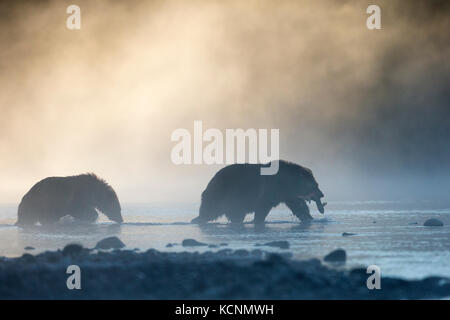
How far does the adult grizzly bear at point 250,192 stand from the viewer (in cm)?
3334

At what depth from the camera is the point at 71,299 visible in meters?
15.4

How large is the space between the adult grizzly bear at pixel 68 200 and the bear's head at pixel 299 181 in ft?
28.4

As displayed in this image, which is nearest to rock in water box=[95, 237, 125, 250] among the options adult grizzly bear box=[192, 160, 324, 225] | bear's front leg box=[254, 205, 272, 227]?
adult grizzly bear box=[192, 160, 324, 225]

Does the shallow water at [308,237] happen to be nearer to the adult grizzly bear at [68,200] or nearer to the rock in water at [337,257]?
the rock in water at [337,257]

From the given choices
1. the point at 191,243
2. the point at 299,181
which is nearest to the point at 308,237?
the point at 191,243

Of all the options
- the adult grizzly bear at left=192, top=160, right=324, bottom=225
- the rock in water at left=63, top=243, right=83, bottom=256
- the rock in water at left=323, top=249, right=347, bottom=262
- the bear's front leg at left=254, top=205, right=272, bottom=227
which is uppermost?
the adult grizzly bear at left=192, top=160, right=324, bottom=225

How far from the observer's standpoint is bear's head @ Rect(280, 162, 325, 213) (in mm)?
33875

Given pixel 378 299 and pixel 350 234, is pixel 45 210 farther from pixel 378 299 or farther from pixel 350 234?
pixel 378 299

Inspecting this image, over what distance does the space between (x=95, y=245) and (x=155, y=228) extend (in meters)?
7.20

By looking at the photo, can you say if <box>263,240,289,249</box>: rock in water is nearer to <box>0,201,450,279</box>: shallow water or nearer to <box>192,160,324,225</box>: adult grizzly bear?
<box>0,201,450,279</box>: shallow water

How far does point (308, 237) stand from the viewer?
1057 inches

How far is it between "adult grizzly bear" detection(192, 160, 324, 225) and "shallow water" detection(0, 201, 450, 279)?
81 centimetres

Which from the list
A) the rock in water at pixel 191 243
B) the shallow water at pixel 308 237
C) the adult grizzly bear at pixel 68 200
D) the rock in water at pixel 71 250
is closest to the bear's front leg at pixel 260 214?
the shallow water at pixel 308 237
